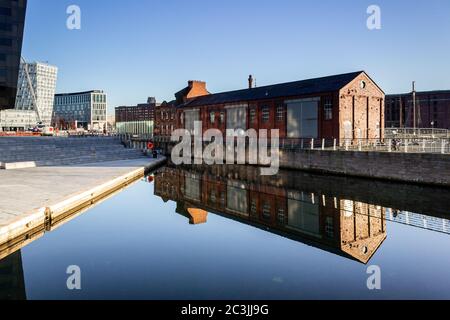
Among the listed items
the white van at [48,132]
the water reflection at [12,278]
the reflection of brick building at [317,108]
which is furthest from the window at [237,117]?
the white van at [48,132]

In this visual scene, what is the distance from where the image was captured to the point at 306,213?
17797mm

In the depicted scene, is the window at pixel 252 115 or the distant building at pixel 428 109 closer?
the window at pixel 252 115

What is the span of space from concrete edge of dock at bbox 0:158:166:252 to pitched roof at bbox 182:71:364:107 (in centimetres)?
2535

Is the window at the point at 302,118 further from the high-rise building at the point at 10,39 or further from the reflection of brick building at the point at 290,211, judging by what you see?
the high-rise building at the point at 10,39

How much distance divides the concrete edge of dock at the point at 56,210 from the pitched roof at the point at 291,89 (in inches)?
998

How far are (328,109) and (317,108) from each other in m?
1.34

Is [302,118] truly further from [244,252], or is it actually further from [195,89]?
[195,89]

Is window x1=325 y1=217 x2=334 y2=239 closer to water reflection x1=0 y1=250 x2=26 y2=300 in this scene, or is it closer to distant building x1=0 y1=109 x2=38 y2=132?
water reflection x1=0 y1=250 x2=26 y2=300

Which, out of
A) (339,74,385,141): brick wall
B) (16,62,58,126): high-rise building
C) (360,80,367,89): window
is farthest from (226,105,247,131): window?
(16,62,58,126): high-rise building

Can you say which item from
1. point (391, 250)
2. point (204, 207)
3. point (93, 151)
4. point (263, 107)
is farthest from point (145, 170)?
point (391, 250)

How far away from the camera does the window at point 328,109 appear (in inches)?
1524

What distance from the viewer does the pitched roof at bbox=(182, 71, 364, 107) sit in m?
39.8
